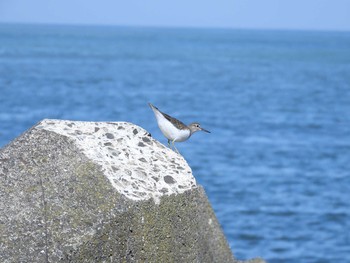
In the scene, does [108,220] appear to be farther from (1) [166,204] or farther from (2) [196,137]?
(2) [196,137]

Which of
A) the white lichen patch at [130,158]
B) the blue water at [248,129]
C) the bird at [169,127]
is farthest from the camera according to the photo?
the blue water at [248,129]

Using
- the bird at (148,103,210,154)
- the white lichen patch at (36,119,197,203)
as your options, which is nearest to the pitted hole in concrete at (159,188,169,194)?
the white lichen patch at (36,119,197,203)

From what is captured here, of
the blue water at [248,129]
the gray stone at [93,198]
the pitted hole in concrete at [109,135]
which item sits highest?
the pitted hole in concrete at [109,135]

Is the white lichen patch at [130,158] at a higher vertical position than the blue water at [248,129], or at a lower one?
higher

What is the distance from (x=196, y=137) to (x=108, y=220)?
32872mm

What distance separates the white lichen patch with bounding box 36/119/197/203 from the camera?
5.16 metres

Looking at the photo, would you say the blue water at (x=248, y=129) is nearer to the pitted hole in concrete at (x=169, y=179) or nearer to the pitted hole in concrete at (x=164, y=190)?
the pitted hole in concrete at (x=169, y=179)

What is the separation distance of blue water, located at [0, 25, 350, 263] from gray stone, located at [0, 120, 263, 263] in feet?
46.2

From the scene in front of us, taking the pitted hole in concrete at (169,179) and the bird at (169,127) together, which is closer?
the pitted hole in concrete at (169,179)

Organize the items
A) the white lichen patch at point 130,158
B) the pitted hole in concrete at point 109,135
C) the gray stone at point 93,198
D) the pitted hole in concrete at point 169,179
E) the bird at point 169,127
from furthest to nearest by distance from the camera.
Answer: the bird at point 169,127, the pitted hole in concrete at point 109,135, the pitted hole in concrete at point 169,179, the white lichen patch at point 130,158, the gray stone at point 93,198

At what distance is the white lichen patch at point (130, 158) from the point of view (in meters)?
5.16

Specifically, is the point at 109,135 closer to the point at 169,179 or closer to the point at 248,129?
the point at 169,179

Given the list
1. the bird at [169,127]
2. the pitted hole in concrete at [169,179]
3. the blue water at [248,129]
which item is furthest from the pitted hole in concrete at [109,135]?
the blue water at [248,129]

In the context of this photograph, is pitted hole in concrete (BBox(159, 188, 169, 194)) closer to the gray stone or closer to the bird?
the gray stone
